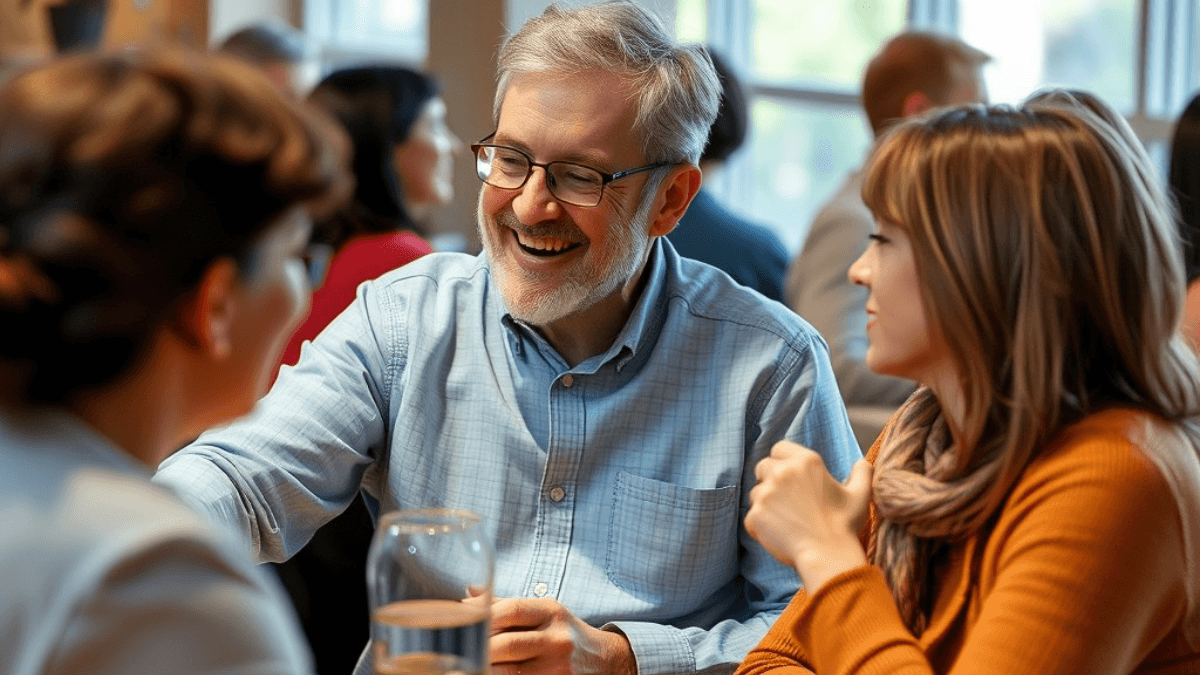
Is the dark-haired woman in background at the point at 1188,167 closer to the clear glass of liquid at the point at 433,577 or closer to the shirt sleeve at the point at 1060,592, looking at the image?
the shirt sleeve at the point at 1060,592

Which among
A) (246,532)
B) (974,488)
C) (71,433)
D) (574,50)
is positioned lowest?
(246,532)

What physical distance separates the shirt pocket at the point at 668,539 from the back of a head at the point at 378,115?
185 cm

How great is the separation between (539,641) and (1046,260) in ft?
2.23

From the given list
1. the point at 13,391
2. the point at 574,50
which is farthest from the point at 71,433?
the point at 574,50

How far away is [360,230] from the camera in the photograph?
3395mm

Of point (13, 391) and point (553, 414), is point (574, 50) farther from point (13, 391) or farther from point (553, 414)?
point (13, 391)

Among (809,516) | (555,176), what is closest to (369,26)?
(555,176)

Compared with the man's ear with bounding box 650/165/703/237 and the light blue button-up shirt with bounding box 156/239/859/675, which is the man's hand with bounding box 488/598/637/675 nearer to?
the light blue button-up shirt with bounding box 156/239/859/675

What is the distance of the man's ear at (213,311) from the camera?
36.6 inches

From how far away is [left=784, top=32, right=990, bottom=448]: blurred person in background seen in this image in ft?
11.3

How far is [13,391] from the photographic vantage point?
35.3 inches

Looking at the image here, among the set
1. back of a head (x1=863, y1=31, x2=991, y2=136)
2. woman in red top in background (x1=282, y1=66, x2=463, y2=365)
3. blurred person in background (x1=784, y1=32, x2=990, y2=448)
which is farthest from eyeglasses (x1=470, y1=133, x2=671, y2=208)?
back of a head (x1=863, y1=31, x2=991, y2=136)

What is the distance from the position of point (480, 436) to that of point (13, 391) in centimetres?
96

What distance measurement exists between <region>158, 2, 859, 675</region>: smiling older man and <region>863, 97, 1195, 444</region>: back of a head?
0.52 metres
